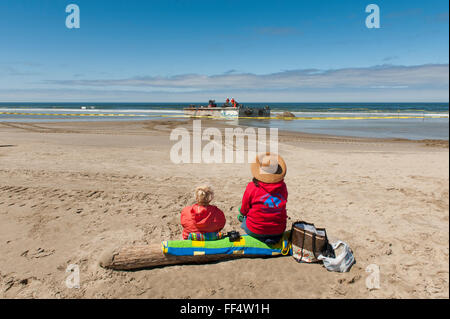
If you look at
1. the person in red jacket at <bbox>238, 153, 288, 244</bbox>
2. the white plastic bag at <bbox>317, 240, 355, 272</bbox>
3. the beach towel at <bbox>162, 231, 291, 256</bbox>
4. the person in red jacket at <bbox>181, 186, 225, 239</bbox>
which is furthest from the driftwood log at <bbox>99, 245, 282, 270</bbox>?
the white plastic bag at <bbox>317, 240, 355, 272</bbox>

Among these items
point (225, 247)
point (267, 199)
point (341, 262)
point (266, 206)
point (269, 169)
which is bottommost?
point (341, 262)

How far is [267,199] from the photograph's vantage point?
12.6ft

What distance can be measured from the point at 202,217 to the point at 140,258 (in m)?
0.99

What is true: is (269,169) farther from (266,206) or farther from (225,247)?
(225,247)

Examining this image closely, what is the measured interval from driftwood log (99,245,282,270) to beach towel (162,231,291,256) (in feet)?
0.28

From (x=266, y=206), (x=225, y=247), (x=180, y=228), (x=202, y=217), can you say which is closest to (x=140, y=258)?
(x=202, y=217)

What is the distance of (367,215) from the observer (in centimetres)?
556

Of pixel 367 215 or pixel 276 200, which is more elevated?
pixel 276 200

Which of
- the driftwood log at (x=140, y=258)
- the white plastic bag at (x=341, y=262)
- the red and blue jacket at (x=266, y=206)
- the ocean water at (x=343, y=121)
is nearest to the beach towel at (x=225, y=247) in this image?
the driftwood log at (x=140, y=258)

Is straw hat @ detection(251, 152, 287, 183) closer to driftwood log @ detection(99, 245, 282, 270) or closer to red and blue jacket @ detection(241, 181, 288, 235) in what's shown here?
red and blue jacket @ detection(241, 181, 288, 235)

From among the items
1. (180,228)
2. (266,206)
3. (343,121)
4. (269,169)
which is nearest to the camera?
(269,169)

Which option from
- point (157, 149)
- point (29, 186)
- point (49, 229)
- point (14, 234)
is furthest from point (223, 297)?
point (157, 149)
